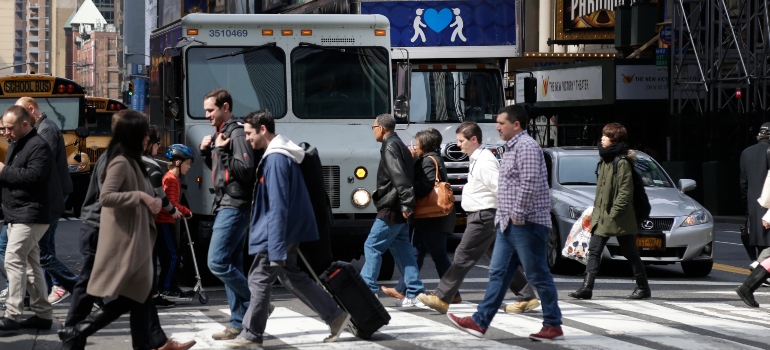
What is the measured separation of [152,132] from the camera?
1092 cm

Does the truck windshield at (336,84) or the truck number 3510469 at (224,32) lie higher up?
the truck number 3510469 at (224,32)

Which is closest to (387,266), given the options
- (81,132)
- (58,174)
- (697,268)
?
(697,268)

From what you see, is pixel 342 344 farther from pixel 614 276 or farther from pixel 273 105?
pixel 614 276

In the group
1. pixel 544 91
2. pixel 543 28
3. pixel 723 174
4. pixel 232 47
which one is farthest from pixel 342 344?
pixel 543 28

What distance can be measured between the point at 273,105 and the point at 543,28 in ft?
112

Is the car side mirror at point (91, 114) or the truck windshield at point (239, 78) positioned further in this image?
the car side mirror at point (91, 114)

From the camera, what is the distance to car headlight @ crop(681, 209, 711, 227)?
13.8 meters

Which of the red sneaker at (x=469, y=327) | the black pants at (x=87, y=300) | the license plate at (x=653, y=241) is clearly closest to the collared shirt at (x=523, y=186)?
the red sneaker at (x=469, y=327)

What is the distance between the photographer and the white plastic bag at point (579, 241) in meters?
12.6

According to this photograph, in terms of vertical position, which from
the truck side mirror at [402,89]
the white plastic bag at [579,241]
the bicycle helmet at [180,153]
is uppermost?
the truck side mirror at [402,89]

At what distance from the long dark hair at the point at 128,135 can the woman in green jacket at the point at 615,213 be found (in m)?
5.30

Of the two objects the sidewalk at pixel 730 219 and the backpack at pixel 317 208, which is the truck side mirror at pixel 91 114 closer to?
the sidewalk at pixel 730 219

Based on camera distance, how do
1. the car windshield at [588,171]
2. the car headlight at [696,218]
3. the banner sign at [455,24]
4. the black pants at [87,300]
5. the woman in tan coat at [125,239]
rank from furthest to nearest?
the banner sign at [455,24] → the car windshield at [588,171] → the car headlight at [696,218] → the black pants at [87,300] → the woman in tan coat at [125,239]

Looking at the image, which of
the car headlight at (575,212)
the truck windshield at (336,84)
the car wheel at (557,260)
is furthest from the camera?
the car wheel at (557,260)
